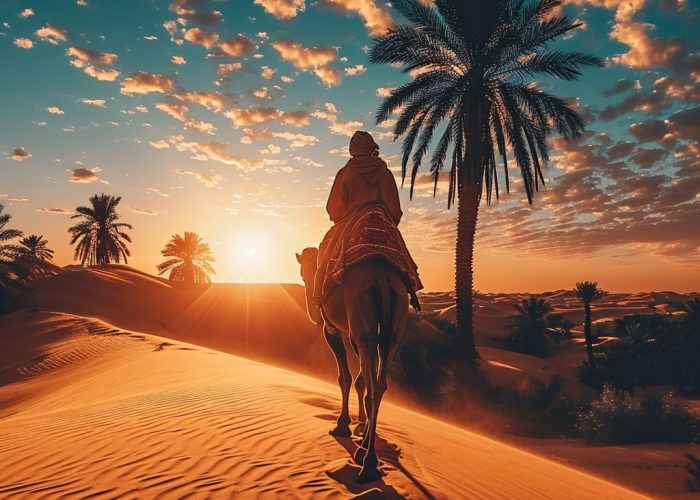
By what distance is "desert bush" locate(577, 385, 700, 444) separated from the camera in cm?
1230

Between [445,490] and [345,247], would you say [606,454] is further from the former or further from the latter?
[345,247]

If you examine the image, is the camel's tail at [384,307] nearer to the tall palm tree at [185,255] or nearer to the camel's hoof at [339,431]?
the camel's hoof at [339,431]

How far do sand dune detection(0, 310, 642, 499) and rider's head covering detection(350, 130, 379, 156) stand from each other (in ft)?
10.4

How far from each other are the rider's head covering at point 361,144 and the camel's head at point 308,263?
1.54 metres

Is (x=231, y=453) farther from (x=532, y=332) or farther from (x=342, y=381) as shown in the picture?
(x=532, y=332)

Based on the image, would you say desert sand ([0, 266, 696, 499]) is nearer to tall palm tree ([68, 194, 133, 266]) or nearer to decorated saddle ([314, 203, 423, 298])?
decorated saddle ([314, 203, 423, 298])

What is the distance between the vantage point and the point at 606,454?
10.9m

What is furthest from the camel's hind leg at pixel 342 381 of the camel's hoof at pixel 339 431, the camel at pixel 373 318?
the camel at pixel 373 318

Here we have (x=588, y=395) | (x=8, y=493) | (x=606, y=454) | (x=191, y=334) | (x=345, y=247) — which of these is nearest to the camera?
(x=8, y=493)

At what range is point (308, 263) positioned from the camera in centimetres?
594

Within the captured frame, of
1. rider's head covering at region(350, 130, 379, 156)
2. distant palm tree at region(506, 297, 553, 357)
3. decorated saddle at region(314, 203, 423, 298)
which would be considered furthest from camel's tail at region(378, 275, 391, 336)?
distant palm tree at region(506, 297, 553, 357)

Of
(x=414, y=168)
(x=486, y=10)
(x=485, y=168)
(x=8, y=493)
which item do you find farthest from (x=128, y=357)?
(x=486, y=10)

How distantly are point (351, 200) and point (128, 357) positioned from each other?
34.4ft

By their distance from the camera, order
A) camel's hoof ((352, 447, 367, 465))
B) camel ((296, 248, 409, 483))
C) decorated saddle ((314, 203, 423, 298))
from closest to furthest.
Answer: camel's hoof ((352, 447, 367, 465)) < camel ((296, 248, 409, 483)) < decorated saddle ((314, 203, 423, 298))
